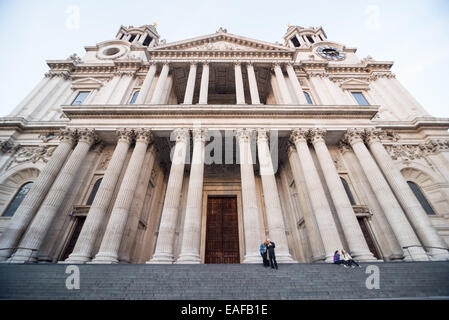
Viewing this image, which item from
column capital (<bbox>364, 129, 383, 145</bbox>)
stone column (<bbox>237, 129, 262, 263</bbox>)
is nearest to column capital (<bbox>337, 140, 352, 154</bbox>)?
column capital (<bbox>364, 129, 383, 145</bbox>)

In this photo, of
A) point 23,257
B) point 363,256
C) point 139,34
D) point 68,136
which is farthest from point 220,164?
point 139,34

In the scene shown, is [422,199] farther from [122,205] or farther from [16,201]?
[16,201]

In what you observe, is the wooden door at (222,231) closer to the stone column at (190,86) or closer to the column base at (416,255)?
the stone column at (190,86)

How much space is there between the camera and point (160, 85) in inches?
671

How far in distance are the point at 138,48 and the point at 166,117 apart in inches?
602

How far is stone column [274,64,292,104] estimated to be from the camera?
634 inches

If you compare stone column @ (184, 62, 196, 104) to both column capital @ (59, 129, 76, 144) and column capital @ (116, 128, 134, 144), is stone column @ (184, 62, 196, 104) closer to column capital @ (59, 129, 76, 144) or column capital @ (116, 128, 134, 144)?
column capital @ (116, 128, 134, 144)

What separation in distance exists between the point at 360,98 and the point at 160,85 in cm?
1859

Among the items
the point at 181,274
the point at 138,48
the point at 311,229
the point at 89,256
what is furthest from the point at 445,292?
the point at 138,48

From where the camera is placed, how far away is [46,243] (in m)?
11.0

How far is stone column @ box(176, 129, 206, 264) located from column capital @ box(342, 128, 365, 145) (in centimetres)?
1005

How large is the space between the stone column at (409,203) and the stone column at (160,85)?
1549cm
